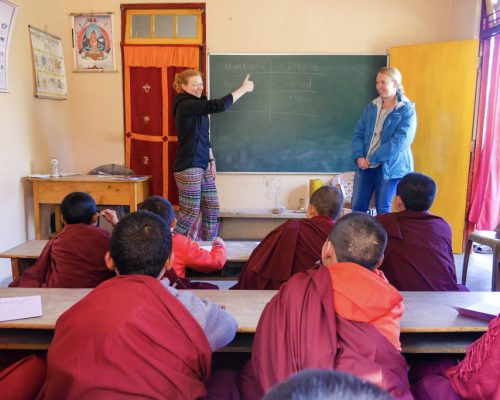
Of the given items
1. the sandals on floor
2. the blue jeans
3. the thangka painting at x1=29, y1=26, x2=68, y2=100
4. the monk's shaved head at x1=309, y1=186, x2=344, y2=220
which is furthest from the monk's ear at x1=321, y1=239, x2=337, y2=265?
the sandals on floor

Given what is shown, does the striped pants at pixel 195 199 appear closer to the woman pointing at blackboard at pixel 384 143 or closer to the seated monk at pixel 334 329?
the woman pointing at blackboard at pixel 384 143

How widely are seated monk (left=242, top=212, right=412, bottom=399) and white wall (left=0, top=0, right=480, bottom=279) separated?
3369 millimetres

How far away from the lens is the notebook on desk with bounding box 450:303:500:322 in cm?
160

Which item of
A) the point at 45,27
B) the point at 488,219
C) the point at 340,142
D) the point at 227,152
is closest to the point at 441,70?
the point at 340,142

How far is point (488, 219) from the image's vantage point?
421cm

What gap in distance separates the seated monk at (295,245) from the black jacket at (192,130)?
1.86 meters

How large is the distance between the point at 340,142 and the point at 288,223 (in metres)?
2.67

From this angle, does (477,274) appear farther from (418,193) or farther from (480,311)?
(480,311)

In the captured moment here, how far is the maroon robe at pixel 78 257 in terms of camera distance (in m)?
2.04

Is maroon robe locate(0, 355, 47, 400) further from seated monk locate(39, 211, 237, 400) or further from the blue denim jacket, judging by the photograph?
the blue denim jacket

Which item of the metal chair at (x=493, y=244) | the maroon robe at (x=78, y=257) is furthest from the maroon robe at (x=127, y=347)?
the metal chair at (x=493, y=244)

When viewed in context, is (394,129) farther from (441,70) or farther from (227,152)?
(227,152)

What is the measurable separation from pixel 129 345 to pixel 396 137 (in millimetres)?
2758

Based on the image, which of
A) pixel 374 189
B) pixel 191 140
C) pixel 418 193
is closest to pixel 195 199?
pixel 191 140
